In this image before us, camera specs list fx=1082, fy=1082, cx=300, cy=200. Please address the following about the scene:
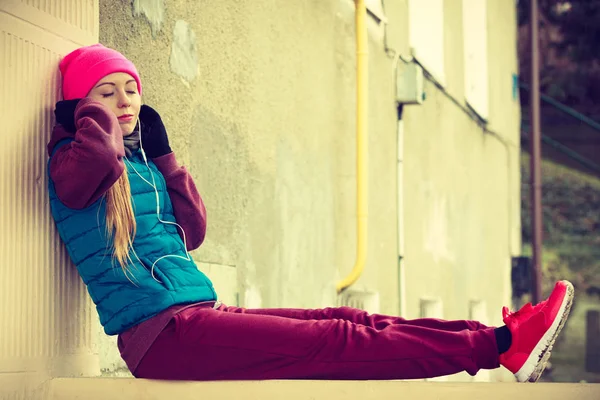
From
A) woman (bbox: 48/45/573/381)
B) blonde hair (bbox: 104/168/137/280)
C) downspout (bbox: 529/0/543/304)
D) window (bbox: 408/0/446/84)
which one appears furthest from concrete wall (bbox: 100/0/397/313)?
downspout (bbox: 529/0/543/304)

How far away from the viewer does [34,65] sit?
2.95 metres

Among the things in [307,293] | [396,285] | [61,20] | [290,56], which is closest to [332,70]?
[290,56]

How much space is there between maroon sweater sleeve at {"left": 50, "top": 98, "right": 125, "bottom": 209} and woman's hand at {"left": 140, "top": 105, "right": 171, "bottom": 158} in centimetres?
31

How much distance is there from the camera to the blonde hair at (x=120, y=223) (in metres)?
2.89

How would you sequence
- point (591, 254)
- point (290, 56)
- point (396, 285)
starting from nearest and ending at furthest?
point (290, 56) < point (396, 285) < point (591, 254)

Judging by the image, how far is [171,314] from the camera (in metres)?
2.87

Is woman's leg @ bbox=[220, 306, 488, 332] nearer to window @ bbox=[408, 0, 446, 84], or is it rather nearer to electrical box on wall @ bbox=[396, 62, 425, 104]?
electrical box on wall @ bbox=[396, 62, 425, 104]

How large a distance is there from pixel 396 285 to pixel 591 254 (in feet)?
27.5

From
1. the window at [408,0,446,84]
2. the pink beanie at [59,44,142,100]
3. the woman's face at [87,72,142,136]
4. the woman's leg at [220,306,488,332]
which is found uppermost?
the window at [408,0,446,84]

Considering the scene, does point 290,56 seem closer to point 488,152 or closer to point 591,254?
point 488,152

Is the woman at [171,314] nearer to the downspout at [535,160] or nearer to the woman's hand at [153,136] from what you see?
the woman's hand at [153,136]

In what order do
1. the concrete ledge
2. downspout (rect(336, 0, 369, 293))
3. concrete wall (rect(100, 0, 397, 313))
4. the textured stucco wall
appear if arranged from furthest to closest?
the textured stucco wall → downspout (rect(336, 0, 369, 293)) → concrete wall (rect(100, 0, 397, 313)) → the concrete ledge

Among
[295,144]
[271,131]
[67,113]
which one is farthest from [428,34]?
[67,113]

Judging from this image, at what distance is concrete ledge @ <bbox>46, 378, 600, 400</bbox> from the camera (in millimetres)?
2588
